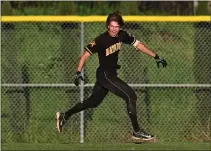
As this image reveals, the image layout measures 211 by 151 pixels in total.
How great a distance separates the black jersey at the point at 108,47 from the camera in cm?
988

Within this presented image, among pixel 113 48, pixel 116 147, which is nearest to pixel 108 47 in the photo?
pixel 113 48

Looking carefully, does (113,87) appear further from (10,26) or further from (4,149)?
(10,26)

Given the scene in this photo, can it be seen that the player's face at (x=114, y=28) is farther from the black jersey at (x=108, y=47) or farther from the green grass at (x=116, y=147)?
the green grass at (x=116, y=147)

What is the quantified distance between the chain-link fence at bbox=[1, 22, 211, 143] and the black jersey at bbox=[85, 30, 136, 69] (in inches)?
167

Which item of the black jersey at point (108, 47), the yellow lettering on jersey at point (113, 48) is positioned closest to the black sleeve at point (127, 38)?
the black jersey at point (108, 47)

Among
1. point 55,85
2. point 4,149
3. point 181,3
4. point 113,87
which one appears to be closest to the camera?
point 113,87

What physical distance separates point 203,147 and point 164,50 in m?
2.83

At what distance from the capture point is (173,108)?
14.5 m

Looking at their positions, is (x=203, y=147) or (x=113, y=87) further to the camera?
(x=203, y=147)

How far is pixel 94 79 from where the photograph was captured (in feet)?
47.2

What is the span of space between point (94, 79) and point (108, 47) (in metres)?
4.53

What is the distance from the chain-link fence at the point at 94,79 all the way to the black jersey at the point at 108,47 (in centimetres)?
425

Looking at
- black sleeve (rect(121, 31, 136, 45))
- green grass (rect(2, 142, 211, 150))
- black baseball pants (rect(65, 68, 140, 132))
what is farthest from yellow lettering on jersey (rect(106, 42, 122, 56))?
green grass (rect(2, 142, 211, 150))

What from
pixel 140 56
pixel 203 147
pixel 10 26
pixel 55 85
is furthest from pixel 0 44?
pixel 203 147
